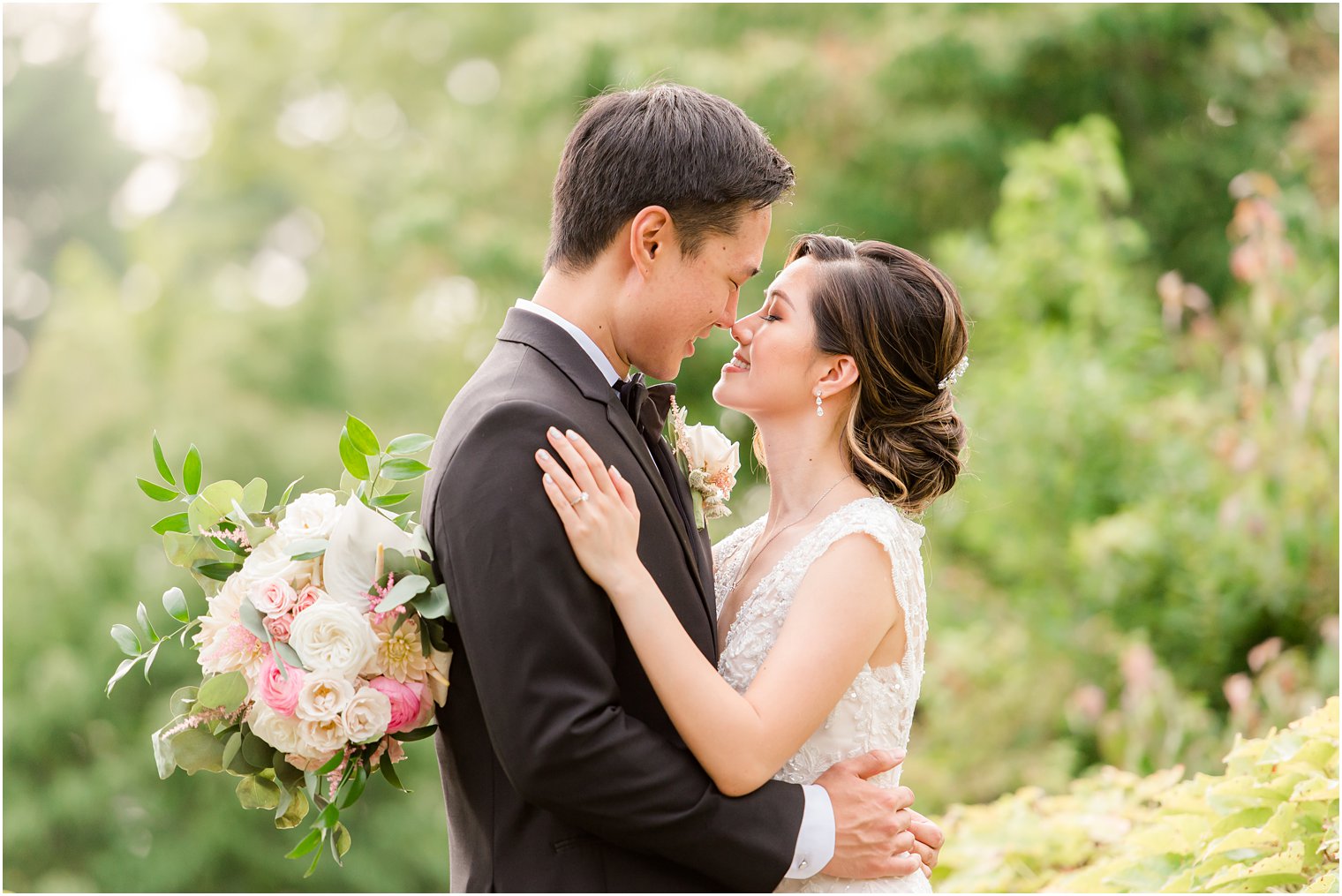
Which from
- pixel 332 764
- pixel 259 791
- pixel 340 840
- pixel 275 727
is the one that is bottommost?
pixel 340 840

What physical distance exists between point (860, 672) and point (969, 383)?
6157 millimetres

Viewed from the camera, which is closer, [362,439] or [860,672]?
[362,439]

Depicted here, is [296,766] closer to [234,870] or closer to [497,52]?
[234,870]

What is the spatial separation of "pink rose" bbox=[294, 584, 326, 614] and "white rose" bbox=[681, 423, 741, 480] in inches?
42.0

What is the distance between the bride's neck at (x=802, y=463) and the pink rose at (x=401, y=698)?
3.61 ft

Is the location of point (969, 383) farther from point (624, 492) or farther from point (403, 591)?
point (403, 591)

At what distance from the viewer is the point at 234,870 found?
30.7ft

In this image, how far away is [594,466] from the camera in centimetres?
226

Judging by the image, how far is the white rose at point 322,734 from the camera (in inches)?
91.4

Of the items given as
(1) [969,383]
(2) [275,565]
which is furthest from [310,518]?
(1) [969,383]

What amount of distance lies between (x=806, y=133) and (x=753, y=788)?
31.5 ft

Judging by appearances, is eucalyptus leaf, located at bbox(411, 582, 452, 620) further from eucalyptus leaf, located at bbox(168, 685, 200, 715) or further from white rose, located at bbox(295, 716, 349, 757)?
eucalyptus leaf, located at bbox(168, 685, 200, 715)

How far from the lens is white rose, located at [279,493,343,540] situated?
96.3 inches

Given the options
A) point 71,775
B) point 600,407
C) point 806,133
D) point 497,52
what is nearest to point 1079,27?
point 806,133
